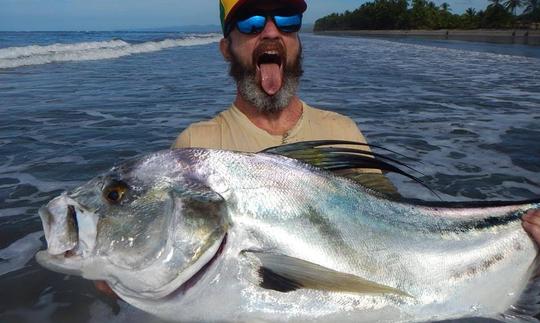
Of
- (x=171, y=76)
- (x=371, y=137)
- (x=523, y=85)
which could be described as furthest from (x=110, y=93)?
(x=523, y=85)

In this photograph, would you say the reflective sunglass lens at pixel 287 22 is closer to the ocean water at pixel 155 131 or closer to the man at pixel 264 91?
the man at pixel 264 91

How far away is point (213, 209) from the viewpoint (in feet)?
7.38

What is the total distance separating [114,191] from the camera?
231cm

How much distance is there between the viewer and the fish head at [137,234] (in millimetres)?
2197

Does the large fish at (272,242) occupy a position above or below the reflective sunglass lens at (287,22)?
below

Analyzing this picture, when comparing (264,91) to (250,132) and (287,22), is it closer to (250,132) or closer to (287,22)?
(250,132)

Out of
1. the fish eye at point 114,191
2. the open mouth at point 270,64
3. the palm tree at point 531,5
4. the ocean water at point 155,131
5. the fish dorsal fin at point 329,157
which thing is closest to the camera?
the fish eye at point 114,191

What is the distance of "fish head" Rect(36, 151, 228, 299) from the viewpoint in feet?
7.21

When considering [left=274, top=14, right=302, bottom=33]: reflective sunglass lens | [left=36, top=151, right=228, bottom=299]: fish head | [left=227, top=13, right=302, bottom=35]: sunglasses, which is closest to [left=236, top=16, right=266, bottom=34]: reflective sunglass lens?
[left=227, top=13, right=302, bottom=35]: sunglasses

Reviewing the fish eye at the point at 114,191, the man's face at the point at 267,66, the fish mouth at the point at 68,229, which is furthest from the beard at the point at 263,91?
the fish mouth at the point at 68,229

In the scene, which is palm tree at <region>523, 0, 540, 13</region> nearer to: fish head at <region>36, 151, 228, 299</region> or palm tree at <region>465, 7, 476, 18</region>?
palm tree at <region>465, 7, 476, 18</region>

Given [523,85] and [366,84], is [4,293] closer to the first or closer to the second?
[366,84]

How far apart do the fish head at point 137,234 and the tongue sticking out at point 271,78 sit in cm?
125

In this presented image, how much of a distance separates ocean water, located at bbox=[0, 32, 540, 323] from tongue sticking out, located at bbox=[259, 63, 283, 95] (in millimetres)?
1645
